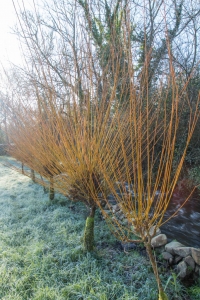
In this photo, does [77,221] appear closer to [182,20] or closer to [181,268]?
[181,268]

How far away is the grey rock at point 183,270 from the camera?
211cm

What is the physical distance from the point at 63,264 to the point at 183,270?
4.86 ft

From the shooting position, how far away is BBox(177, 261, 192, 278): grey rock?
2.11 meters

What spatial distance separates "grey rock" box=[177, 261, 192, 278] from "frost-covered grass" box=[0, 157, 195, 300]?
0.34 metres

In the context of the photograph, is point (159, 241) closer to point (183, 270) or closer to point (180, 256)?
point (180, 256)

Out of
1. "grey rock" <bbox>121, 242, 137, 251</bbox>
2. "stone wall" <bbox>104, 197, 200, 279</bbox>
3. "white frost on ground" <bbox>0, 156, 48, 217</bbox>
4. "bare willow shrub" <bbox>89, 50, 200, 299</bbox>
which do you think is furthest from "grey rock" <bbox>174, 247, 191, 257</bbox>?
"white frost on ground" <bbox>0, 156, 48, 217</bbox>

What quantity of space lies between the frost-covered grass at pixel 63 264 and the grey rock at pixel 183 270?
34 centimetres

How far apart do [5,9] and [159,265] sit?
332 centimetres

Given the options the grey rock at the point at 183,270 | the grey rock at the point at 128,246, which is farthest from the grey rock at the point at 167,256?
the grey rock at the point at 128,246

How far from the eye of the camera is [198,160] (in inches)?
212

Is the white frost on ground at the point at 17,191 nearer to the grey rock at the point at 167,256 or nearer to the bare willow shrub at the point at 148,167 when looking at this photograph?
the grey rock at the point at 167,256

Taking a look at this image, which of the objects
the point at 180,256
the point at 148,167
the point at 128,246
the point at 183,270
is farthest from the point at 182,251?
the point at 148,167

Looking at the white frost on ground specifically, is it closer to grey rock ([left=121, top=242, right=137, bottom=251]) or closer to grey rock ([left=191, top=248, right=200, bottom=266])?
grey rock ([left=121, top=242, right=137, bottom=251])

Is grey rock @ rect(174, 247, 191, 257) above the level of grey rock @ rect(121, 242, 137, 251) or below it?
above
